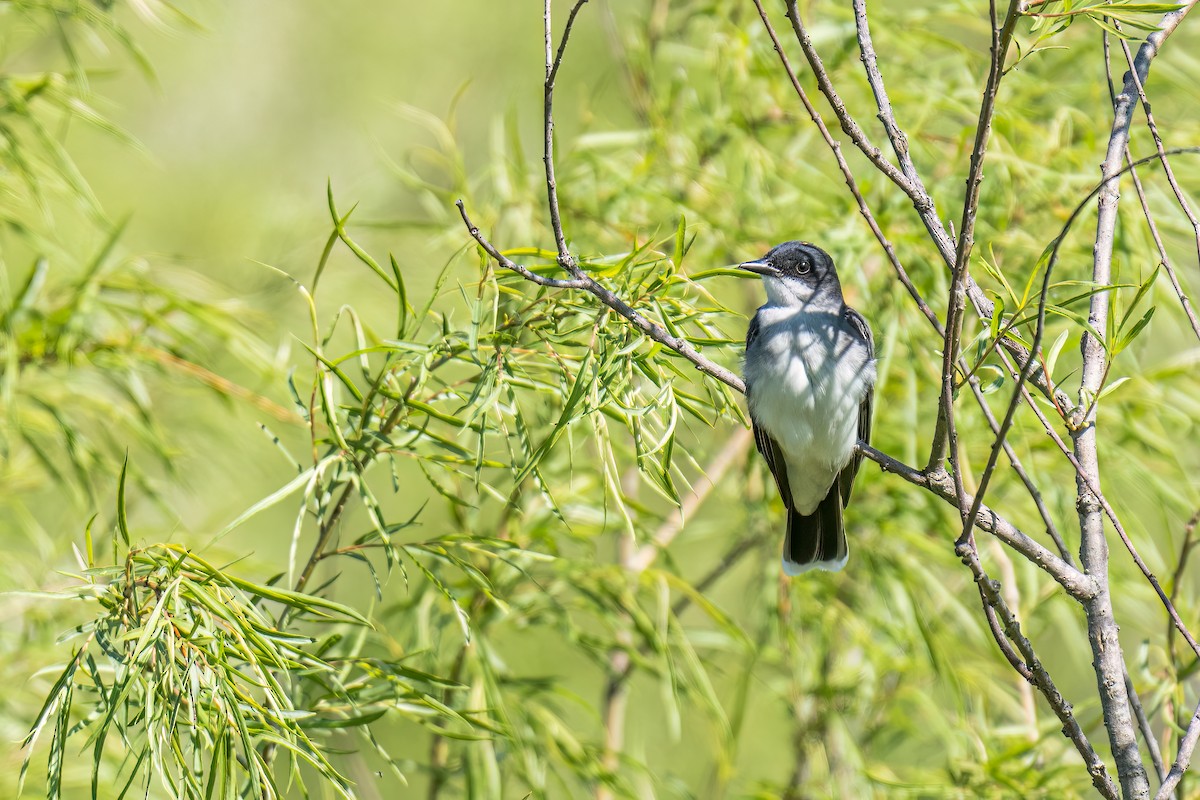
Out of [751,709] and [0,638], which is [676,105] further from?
[751,709]

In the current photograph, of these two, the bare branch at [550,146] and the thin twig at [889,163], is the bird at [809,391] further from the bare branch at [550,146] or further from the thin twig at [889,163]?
the bare branch at [550,146]

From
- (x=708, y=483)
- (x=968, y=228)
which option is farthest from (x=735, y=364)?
(x=968, y=228)

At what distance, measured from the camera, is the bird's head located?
149 inches

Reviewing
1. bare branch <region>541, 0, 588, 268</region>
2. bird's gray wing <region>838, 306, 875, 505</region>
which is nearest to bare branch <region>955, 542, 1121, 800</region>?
bare branch <region>541, 0, 588, 268</region>

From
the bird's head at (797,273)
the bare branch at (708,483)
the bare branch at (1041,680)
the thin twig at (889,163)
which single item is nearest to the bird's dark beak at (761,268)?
the bird's head at (797,273)

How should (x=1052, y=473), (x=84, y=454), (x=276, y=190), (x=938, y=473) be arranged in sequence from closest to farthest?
(x=938, y=473) → (x=84, y=454) → (x=1052, y=473) → (x=276, y=190)

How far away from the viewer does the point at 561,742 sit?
3883mm

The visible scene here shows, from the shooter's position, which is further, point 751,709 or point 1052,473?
point 751,709

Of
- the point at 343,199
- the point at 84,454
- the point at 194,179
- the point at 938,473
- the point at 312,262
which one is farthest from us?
the point at 194,179

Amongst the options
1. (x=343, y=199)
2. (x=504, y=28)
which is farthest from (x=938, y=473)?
(x=504, y=28)

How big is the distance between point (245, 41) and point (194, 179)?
4.11 ft

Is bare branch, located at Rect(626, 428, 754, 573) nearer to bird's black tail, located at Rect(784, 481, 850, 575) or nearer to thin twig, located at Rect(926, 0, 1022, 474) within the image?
bird's black tail, located at Rect(784, 481, 850, 575)

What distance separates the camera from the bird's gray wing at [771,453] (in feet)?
12.6

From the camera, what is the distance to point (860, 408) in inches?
147
